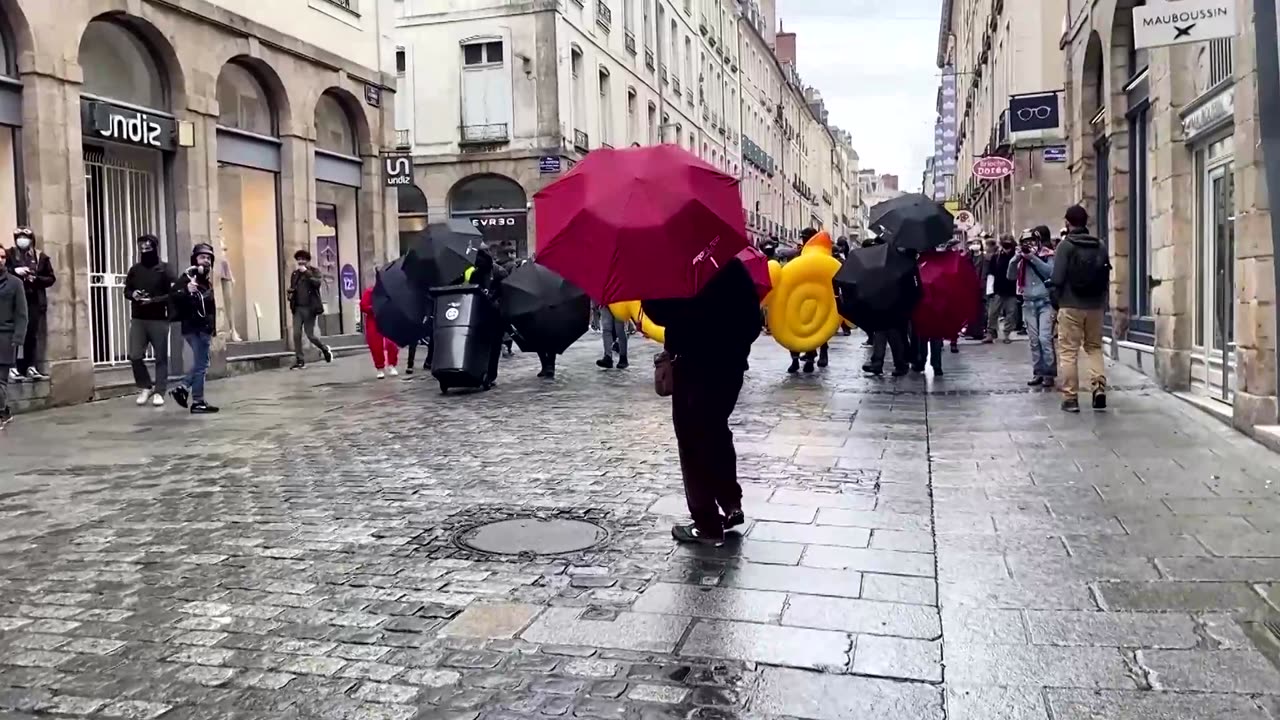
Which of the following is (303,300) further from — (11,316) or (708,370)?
(708,370)

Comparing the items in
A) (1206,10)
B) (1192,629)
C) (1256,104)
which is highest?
(1206,10)

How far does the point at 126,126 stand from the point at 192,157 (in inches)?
53.9

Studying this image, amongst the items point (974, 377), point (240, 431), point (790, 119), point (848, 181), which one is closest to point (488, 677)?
point (240, 431)

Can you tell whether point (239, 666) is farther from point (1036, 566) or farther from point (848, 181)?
point (848, 181)

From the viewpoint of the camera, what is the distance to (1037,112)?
22.5 metres

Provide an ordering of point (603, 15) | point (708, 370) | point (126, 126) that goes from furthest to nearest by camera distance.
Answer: point (603, 15), point (126, 126), point (708, 370)

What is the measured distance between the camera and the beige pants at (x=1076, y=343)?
9.75 metres

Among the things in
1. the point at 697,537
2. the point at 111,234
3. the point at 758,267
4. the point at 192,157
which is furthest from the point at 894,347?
the point at 111,234

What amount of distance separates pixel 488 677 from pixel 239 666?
34.6 inches

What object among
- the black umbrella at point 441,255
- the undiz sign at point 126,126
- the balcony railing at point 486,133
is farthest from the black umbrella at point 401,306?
the balcony railing at point 486,133

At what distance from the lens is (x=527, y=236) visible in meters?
29.8

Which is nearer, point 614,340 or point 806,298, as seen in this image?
point 806,298

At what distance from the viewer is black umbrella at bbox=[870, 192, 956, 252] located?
39.3 feet

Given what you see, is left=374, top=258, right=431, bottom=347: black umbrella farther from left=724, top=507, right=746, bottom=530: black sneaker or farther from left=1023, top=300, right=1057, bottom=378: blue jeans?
left=724, top=507, right=746, bottom=530: black sneaker
